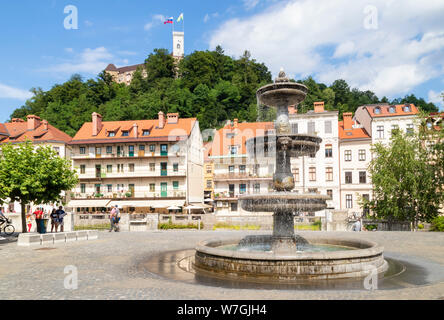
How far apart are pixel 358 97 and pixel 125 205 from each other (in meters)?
68.0

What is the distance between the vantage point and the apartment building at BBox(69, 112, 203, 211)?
48469mm

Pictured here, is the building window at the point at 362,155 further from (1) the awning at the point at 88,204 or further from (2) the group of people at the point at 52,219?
(2) the group of people at the point at 52,219

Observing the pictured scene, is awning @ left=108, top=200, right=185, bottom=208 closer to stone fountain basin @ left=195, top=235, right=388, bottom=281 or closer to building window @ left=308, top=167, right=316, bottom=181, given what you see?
building window @ left=308, top=167, right=316, bottom=181

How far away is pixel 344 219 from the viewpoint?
27594mm

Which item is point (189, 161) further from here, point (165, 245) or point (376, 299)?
point (376, 299)

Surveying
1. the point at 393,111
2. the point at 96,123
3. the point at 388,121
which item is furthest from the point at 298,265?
the point at 96,123

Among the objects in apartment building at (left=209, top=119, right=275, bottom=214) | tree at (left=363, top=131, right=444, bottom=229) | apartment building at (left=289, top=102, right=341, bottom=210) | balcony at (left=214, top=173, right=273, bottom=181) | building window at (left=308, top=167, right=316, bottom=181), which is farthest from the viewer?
apartment building at (left=209, top=119, right=275, bottom=214)

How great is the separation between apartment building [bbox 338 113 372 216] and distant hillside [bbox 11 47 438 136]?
76.3ft

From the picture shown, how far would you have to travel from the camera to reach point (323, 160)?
1839 inches

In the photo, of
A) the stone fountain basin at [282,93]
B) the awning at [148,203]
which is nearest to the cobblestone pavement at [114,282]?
the stone fountain basin at [282,93]

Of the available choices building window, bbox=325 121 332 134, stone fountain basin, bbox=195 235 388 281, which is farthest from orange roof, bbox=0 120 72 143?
stone fountain basin, bbox=195 235 388 281

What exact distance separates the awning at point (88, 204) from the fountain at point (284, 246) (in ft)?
120

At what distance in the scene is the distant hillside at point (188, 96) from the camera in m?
75.4
